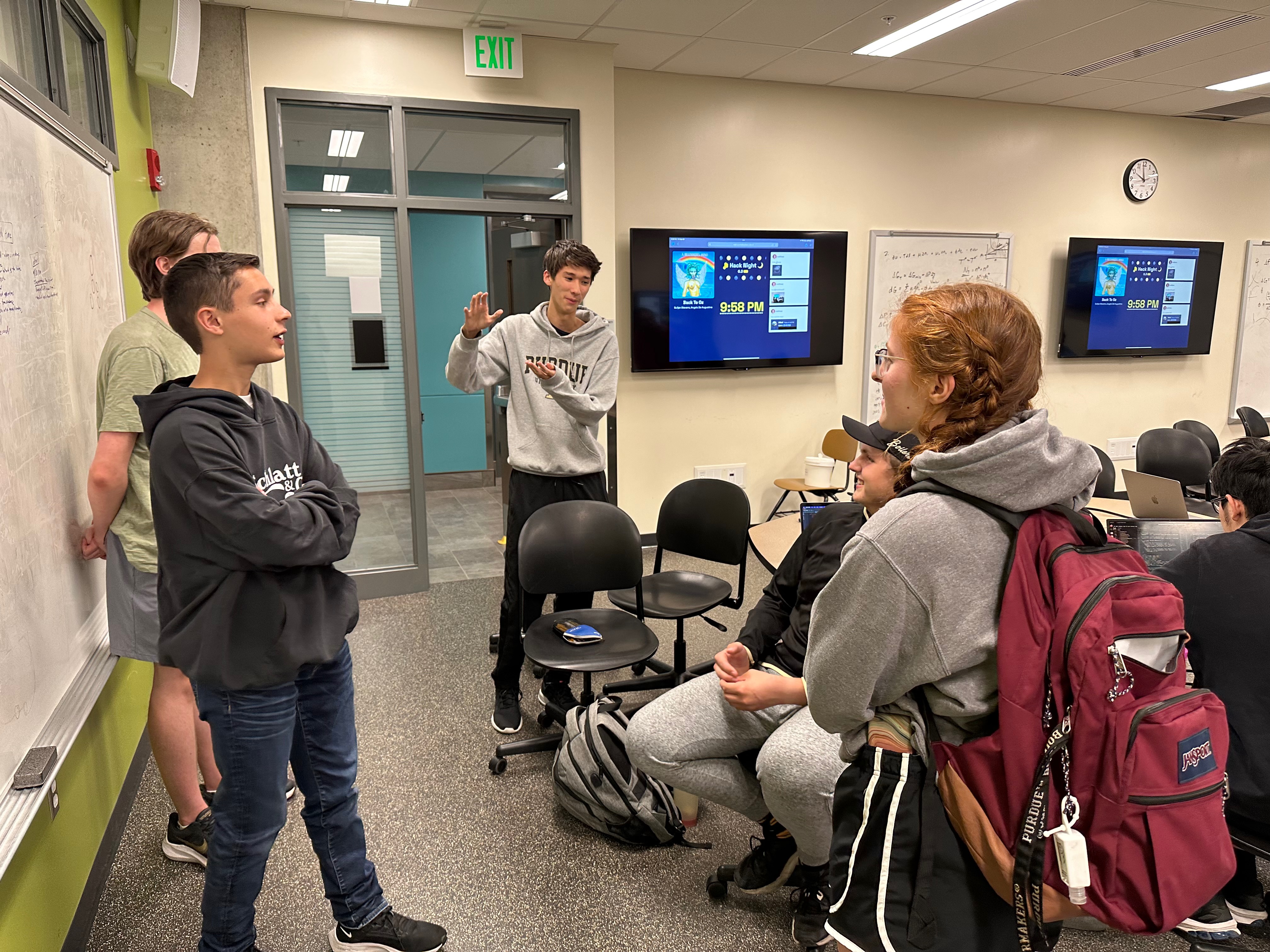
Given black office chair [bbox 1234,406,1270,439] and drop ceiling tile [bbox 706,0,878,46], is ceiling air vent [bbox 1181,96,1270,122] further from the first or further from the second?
drop ceiling tile [bbox 706,0,878,46]

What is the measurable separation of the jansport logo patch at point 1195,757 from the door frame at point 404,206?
3.78 meters

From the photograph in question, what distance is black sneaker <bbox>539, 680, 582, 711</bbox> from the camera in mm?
2961

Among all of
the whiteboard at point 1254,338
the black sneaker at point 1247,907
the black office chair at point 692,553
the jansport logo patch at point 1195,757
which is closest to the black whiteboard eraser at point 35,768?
the black office chair at point 692,553

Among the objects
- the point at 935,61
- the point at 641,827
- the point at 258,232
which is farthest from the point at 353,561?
the point at 935,61

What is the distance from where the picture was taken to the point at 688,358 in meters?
5.17

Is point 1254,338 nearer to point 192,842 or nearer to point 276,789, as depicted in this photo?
point 276,789

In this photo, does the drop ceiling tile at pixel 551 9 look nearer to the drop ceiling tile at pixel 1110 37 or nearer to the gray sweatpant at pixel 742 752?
the drop ceiling tile at pixel 1110 37

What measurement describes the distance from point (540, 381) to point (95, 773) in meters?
1.77

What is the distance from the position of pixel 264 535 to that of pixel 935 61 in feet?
15.6

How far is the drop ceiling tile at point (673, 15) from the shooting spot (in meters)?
3.81

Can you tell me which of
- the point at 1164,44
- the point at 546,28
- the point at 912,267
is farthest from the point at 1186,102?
the point at 546,28

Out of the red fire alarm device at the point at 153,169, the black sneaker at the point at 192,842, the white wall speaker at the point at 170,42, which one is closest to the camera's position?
the black sneaker at the point at 192,842

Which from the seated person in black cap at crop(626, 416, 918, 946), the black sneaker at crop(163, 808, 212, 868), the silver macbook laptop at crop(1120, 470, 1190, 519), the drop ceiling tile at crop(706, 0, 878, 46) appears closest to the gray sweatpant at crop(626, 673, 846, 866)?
the seated person in black cap at crop(626, 416, 918, 946)

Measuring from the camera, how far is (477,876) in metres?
2.19
